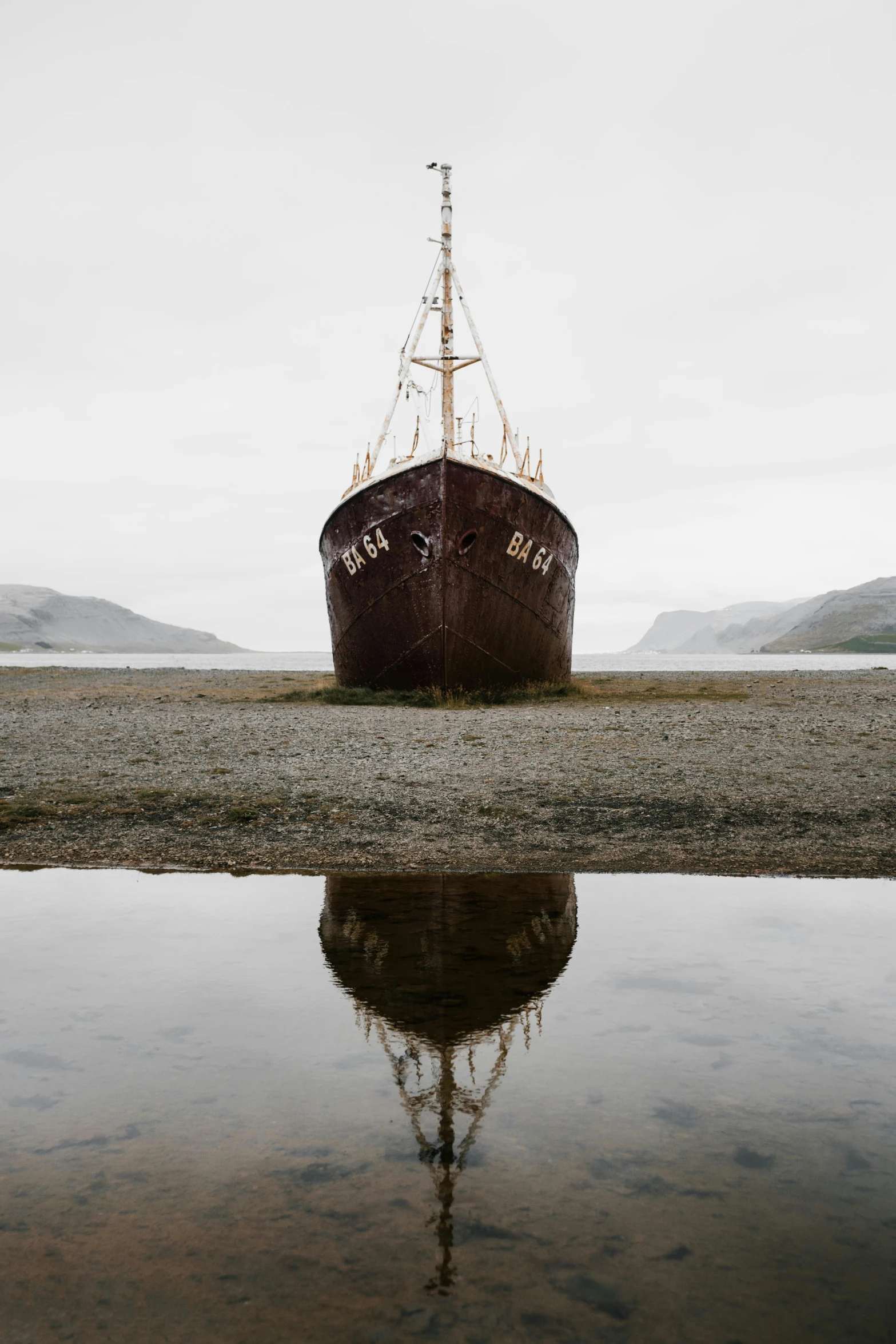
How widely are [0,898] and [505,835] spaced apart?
3307 millimetres

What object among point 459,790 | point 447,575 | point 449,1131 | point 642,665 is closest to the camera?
point 449,1131

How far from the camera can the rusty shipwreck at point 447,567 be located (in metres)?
15.6

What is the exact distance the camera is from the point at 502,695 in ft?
55.4

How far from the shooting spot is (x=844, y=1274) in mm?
1855

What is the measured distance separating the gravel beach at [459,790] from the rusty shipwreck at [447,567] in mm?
2258

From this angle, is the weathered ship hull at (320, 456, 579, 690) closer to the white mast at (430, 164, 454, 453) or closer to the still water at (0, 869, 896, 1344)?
the white mast at (430, 164, 454, 453)

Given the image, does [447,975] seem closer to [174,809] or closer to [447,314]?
[174,809]

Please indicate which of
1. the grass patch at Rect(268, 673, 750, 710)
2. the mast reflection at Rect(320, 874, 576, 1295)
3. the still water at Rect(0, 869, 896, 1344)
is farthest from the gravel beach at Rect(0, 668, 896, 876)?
the still water at Rect(0, 869, 896, 1344)

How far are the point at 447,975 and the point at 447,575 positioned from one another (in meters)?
12.3

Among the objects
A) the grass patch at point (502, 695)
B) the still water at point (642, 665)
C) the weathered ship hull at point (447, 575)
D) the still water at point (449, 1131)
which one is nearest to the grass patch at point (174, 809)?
the still water at point (449, 1131)

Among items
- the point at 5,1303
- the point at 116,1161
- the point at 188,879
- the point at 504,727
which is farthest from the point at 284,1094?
the point at 504,727

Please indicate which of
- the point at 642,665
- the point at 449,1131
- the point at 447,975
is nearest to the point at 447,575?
the point at 447,975

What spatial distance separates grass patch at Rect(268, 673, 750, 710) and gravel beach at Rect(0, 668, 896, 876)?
1528mm

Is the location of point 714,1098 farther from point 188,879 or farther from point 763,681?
point 763,681
